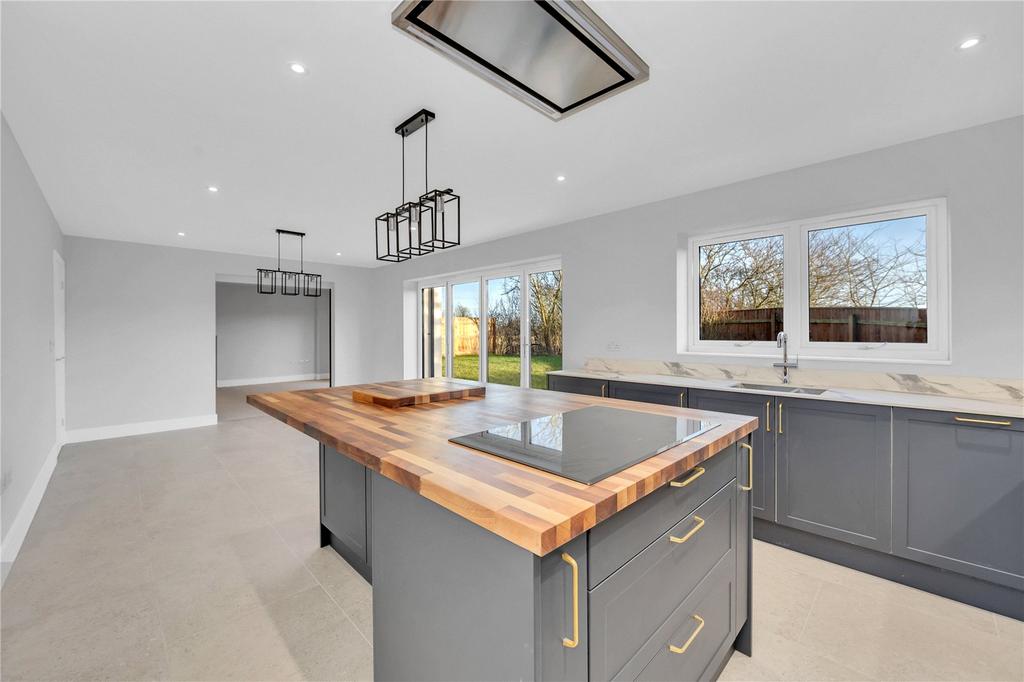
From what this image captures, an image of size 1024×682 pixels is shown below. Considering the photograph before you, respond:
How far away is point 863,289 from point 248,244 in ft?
20.7

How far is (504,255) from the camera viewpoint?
5043 mm

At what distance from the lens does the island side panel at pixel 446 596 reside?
84 centimetres

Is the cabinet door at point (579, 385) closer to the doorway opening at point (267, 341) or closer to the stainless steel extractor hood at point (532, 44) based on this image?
the stainless steel extractor hood at point (532, 44)

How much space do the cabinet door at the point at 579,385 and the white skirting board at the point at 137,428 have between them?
195 inches

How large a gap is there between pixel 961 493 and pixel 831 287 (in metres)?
1.40

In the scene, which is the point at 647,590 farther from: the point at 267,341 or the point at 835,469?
the point at 267,341

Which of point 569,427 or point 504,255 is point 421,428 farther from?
point 504,255

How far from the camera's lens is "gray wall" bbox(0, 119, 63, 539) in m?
2.35

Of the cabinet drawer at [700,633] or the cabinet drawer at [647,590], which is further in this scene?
the cabinet drawer at [700,633]

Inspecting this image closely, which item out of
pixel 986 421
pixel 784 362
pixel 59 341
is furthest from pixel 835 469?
pixel 59 341

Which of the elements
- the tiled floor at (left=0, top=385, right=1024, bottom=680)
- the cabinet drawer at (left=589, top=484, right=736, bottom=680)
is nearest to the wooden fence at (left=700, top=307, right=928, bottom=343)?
the tiled floor at (left=0, top=385, right=1024, bottom=680)

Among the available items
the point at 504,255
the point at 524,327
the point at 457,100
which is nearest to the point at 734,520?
the point at 457,100

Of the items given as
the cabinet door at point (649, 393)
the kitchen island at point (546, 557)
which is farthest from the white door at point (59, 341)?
the cabinet door at point (649, 393)

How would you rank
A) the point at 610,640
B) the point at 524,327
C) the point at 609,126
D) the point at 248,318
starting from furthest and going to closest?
1. the point at 248,318
2. the point at 524,327
3. the point at 609,126
4. the point at 610,640
